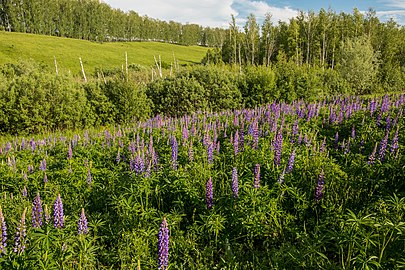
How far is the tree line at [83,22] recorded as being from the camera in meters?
72.8

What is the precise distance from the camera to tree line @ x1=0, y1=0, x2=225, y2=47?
239ft

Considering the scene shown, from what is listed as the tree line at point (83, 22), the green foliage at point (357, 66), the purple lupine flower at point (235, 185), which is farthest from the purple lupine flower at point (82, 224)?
the tree line at point (83, 22)

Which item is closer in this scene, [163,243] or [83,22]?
[163,243]

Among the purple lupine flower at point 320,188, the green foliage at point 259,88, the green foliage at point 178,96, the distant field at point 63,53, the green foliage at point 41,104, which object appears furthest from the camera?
the distant field at point 63,53

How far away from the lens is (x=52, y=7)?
80.3 m

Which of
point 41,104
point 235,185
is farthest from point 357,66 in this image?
point 235,185

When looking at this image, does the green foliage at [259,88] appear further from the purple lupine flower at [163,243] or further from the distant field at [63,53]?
the distant field at [63,53]

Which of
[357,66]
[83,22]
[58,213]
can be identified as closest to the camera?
[58,213]

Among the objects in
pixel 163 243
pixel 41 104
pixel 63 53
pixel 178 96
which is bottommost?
pixel 163 243

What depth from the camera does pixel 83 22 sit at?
83.6m

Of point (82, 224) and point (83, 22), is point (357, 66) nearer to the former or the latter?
point (82, 224)

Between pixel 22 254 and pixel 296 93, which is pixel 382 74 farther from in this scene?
pixel 22 254

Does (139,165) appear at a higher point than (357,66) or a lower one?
lower

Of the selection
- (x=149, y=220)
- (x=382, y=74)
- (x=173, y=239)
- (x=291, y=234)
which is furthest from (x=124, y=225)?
(x=382, y=74)
